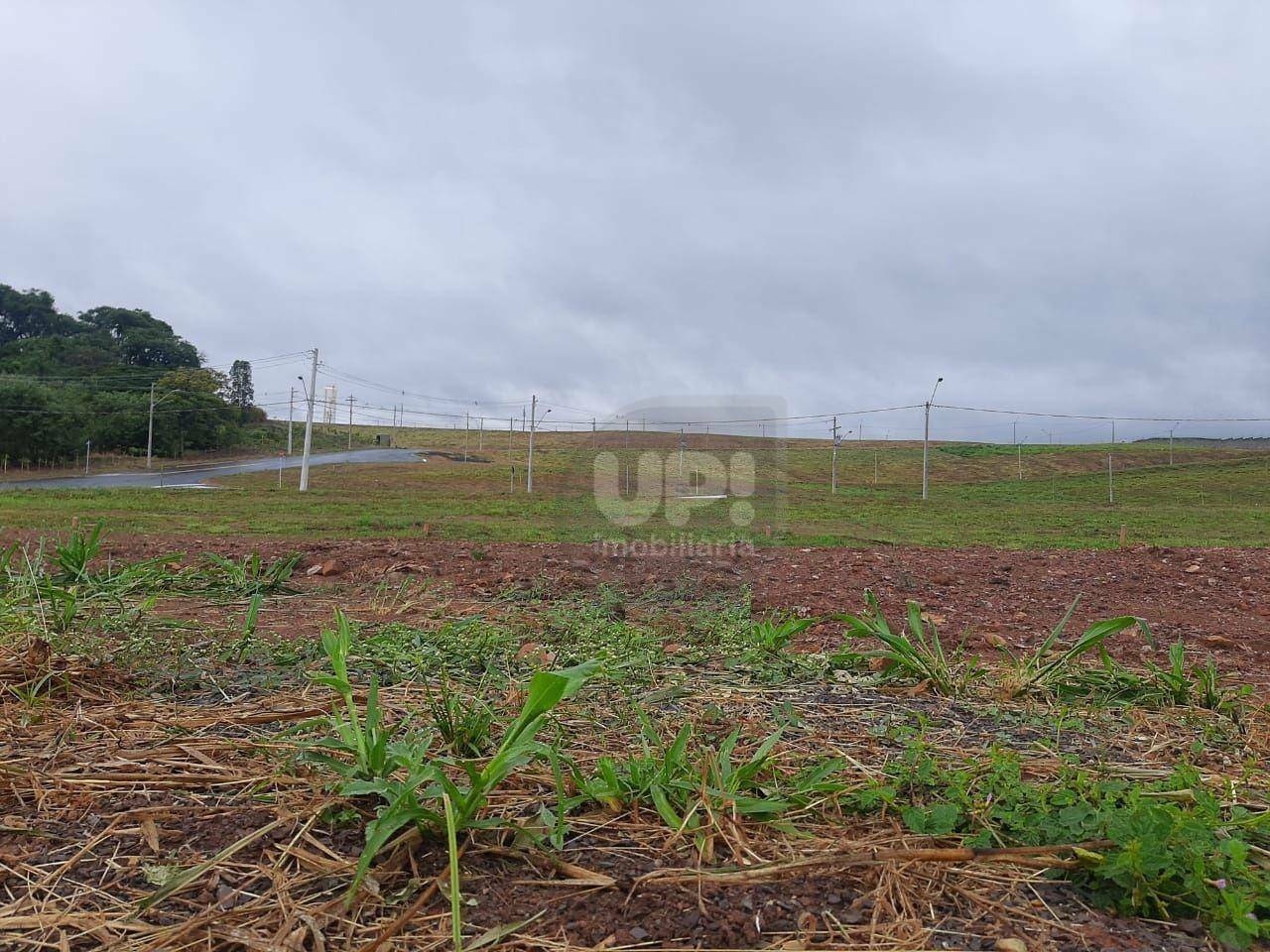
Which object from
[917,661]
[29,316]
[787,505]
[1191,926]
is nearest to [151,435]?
[787,505]

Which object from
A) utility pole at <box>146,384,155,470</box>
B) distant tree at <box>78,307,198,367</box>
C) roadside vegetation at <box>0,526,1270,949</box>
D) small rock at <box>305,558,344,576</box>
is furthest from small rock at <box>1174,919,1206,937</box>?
distant tree at <box>78,307,198,367</box>

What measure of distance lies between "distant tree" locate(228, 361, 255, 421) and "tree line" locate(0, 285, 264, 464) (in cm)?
7

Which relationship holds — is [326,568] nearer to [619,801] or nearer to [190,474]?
[619,801]

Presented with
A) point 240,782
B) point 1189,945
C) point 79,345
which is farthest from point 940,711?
point 79,345

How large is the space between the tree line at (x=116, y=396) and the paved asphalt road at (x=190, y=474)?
3.61 m

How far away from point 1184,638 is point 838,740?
2.45 m

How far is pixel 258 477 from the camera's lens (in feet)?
98.2

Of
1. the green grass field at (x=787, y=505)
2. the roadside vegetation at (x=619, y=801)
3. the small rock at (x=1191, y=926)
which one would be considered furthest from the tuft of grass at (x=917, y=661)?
the green grass field at (x=787, y=505)

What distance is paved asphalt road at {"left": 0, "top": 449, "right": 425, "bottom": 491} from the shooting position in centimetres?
2622

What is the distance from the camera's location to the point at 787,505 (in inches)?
721

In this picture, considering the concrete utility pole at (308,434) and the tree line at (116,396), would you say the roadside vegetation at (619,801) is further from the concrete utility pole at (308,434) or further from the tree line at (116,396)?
the tree line at (116,396)

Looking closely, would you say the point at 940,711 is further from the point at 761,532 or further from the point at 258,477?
the point at 258,477

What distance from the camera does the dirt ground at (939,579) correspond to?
3.65 meters

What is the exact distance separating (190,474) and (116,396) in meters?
12.3
